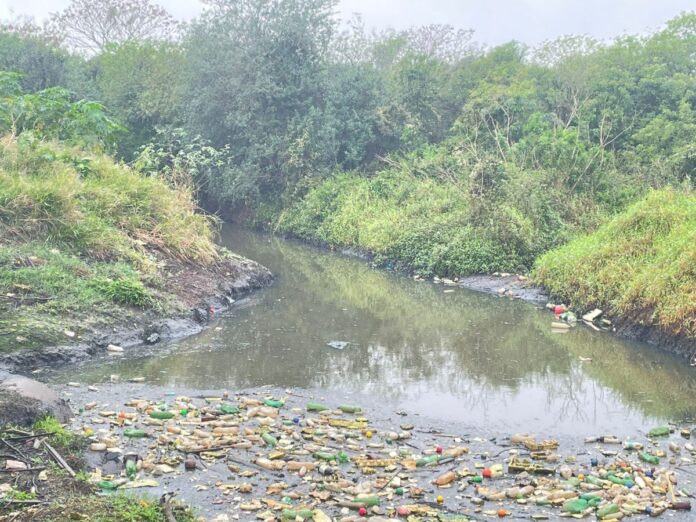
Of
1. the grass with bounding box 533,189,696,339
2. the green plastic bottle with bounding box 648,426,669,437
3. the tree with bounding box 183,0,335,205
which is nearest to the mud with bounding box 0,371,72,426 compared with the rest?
the green plastic bottle with bounding box 648,426,669,437

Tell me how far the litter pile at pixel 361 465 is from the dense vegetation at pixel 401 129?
6.39 metres

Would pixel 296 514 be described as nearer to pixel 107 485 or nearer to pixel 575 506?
pixel 107 485

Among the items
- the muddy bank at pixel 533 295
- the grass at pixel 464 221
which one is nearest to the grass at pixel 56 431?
the muddy bank at pixel 533 295

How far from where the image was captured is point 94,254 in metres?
11.9

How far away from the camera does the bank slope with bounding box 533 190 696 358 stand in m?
10.8

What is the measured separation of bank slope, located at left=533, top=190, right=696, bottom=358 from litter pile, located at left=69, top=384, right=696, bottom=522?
3.47 m

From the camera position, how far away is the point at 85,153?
14922mm

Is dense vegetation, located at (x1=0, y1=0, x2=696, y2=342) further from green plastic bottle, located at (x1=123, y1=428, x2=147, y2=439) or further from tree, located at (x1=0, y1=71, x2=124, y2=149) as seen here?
green plastic bottle, located at (x1=123, y1=428, x2=147, y2=439)

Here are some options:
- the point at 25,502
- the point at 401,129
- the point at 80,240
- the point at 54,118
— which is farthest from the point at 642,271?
the point at 401,129

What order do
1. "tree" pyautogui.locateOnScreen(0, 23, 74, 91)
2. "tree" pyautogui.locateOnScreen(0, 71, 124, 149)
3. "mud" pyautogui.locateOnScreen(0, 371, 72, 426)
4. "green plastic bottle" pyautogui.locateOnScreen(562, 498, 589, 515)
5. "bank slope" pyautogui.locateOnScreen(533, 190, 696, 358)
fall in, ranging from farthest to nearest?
"tree" pyautogui.locateOnScreen(0, 23, 74, 91) < "tree" pyautogui.locateOnScreen(0, 71, 124, 149) < "bank slope" pyautogui.locateOnScreen(533, 190, 696, 358) < "mud" pyautogui.locateOnScreen(0, 371, 72, 426) < "green plastic bottle" pyautogui.locateOnScreen(562, 498, 589, 515)

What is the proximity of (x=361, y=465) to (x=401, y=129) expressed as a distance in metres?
19.9

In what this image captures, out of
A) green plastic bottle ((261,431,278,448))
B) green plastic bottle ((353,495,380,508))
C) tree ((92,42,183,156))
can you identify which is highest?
tree ((92,42,183,156))

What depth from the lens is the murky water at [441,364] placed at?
27.9ft

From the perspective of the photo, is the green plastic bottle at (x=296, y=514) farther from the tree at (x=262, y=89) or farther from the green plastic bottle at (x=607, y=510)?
the tree at (x=262, y=89)
